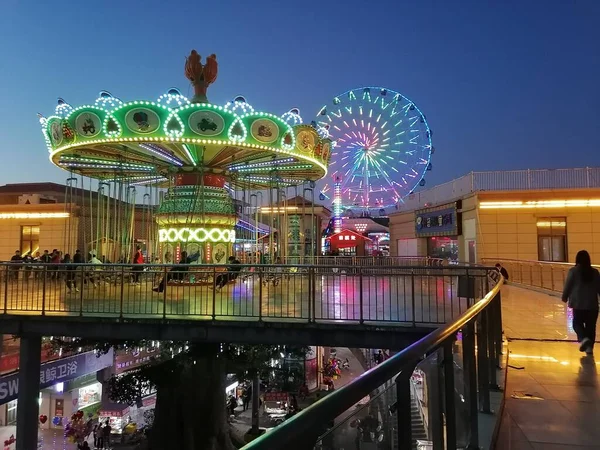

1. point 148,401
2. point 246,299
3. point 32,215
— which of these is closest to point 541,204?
point 246,299

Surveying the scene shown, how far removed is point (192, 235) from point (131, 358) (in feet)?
27.4

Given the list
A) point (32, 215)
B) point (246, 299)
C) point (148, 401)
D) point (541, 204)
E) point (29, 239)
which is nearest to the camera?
point (246, 299)

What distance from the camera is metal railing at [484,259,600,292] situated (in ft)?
53.6

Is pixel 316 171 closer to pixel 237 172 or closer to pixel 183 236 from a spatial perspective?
pixel 237 172

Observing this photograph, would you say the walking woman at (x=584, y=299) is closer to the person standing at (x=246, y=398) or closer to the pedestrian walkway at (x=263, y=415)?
the pedestrian walkway at (x=263, y=415)

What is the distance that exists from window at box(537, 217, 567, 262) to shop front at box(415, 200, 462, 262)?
3.93 meters

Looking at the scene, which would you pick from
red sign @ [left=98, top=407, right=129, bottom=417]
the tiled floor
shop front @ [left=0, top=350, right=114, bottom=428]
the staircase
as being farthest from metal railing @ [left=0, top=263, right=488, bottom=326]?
red sign @ [left=98, top=407, right=129, bottom=417]

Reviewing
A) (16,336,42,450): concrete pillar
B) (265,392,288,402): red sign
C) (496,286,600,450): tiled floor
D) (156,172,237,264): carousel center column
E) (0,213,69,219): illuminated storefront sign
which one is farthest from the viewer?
(0,213,69,219): illuminated storefront sign

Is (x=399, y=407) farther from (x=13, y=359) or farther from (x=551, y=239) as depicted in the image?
(x=551, y=239)

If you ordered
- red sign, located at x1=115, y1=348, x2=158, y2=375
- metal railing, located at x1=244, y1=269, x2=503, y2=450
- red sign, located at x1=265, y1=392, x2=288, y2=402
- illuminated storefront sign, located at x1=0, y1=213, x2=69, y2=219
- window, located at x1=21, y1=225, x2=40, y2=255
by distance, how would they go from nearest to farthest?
metal railing, located at x1=244, y1=269, x2=503, y2=450, red sign, located at x1=115, y1=348, x2=158, y2=375, red sign, located at x1=265, y1=392, x2=288, y2=402, illuminated storefront sign, located at x1=0, y1=213, x2=69, y2=219, window, located at x1=21, y1=225, x2=40, y2=255

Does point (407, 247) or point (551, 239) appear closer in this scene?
point (551, 239)

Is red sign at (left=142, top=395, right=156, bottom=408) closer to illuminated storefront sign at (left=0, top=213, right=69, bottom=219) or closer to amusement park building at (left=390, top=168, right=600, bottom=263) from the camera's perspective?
illuminated storefront sign at (left=0, top=213, right=69, bottom=219)

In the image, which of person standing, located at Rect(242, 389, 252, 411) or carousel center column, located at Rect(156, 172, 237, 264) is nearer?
carousel center column, located at Rect(156, 172, 237, 264)

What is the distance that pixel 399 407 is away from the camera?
1.93m
